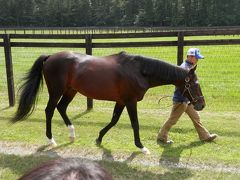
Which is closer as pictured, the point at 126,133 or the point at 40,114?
the point at 126,133

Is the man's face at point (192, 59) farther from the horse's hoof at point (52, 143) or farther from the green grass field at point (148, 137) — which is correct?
the horse's hoof at point (52, 143)

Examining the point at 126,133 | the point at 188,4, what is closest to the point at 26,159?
the point at 126,133

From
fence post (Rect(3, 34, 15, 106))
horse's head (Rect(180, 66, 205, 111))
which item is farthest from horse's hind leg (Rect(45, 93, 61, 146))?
fence post (Rect(3, 34, 15, 106))

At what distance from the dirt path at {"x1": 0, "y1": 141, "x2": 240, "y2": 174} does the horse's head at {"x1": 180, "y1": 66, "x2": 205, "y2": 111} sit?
977 mm

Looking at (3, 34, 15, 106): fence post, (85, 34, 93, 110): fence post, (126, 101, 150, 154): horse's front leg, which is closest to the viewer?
(126, 101, 150, 154): horse's front leg

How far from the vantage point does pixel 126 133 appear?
7.13 metres

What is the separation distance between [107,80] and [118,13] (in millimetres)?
78910

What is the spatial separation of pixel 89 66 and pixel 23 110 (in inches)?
55.1

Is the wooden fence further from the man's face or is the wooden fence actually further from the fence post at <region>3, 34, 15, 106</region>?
the man's face

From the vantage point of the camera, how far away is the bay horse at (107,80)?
5828 millimetres

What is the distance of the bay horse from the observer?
583 centimetres

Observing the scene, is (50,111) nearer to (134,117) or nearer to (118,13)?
(134,117)

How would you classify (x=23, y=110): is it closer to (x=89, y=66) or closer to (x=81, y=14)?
(x=89, y=66)

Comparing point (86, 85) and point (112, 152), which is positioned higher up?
point (86, 85)
